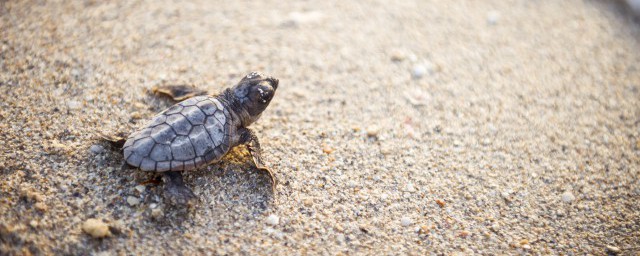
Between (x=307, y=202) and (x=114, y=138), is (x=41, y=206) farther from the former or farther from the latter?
(x=307, y=202)

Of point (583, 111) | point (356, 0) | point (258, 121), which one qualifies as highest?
point (356, 0)

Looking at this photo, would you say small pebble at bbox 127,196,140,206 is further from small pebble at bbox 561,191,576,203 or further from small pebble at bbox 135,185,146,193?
small pebble at bbox 561,191,576,203

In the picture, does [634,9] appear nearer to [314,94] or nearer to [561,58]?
[561,58]

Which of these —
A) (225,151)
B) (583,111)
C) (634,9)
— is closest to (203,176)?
(225,151)

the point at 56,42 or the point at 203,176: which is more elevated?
the point at 56,42

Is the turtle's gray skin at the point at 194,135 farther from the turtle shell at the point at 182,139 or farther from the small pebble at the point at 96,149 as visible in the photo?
the small pebble at the point at 96,149

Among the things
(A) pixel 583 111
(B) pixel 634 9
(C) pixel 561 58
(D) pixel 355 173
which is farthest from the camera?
(B) pixel 634 9

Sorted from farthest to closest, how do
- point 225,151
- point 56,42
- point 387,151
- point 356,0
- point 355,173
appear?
point 356,0 → point 56,42 → point 387,151 → point 355,173 → point 225,151
